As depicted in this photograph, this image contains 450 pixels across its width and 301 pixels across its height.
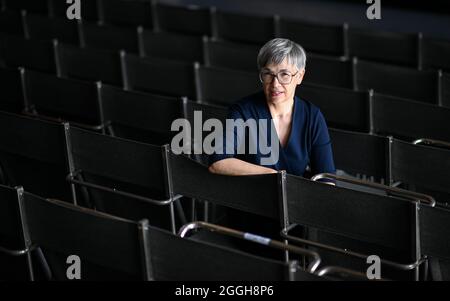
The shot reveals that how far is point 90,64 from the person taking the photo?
5.70m

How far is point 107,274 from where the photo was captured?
10.2 ft

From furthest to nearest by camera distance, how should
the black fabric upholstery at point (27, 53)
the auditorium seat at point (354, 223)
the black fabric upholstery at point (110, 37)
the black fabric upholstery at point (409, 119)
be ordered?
the black fabric upholstery at point (110, 37) < the black fabric upholstery at point (27, 53) < the black fabric upholstery at point (409, 119) < the auditorium seat at point (354, 223)

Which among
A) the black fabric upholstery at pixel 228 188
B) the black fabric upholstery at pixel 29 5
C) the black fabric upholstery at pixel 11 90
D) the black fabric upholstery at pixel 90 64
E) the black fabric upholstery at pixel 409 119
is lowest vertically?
the black fabric upholstery at pixel 228 188

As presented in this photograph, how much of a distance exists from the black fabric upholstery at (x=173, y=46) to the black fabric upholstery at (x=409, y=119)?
79.2 inches

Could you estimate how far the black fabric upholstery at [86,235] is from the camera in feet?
9.27

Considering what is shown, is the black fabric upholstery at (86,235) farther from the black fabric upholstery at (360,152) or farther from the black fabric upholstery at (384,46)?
Result: the black fabric upholstery at (384,46)

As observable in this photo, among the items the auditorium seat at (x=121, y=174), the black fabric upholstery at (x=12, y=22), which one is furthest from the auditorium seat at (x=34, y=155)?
the black fabric upholstery at (x=12, y=22)

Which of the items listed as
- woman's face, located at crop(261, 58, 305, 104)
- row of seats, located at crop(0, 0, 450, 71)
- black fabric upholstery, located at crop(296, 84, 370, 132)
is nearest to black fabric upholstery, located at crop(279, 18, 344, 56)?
row of seats, located at crop(0, 0, 450, 71)

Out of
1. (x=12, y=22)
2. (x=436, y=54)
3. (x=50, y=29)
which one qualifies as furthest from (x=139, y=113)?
(x=12, y=22)

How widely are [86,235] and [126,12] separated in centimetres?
486

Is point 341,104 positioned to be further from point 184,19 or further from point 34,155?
point 184,19
